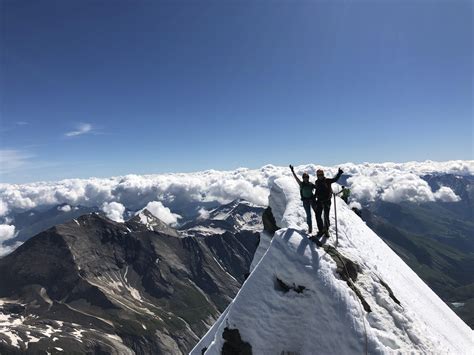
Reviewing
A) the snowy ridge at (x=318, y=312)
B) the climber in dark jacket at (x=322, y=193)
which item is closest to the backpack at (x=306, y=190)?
the climber in dark jacket at (x=322, y=193)

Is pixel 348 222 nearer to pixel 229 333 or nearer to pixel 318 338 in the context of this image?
pixel 318 338

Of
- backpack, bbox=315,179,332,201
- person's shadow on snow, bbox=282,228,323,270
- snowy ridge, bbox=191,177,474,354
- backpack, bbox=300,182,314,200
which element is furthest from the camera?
backpack, bbox=300,182,314,200

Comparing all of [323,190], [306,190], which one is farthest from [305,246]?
[323,190]

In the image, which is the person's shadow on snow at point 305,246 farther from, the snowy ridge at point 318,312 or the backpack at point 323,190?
the backpack at point 323,190

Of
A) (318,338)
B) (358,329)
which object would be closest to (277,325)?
(318,338)

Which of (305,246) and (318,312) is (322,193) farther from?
(318,312)

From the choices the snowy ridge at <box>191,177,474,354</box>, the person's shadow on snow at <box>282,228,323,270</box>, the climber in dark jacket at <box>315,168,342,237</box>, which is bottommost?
the snowy ridge at <box>191,177,474,354</box>

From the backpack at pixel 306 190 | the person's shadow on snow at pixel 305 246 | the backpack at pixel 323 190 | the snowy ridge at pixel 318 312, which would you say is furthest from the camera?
the backpack at pixel 306 190

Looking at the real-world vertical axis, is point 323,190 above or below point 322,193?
above

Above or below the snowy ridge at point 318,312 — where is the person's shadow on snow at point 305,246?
above

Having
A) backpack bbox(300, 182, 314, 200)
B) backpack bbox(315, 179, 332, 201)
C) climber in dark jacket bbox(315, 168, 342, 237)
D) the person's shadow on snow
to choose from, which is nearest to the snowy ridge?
the person's shadow on snow

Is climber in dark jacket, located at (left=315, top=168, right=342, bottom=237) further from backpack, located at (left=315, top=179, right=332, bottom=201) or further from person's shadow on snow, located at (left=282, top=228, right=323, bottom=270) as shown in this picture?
person's shadow on snow, located at (left=282, top=228, right=323, bottom=270)
